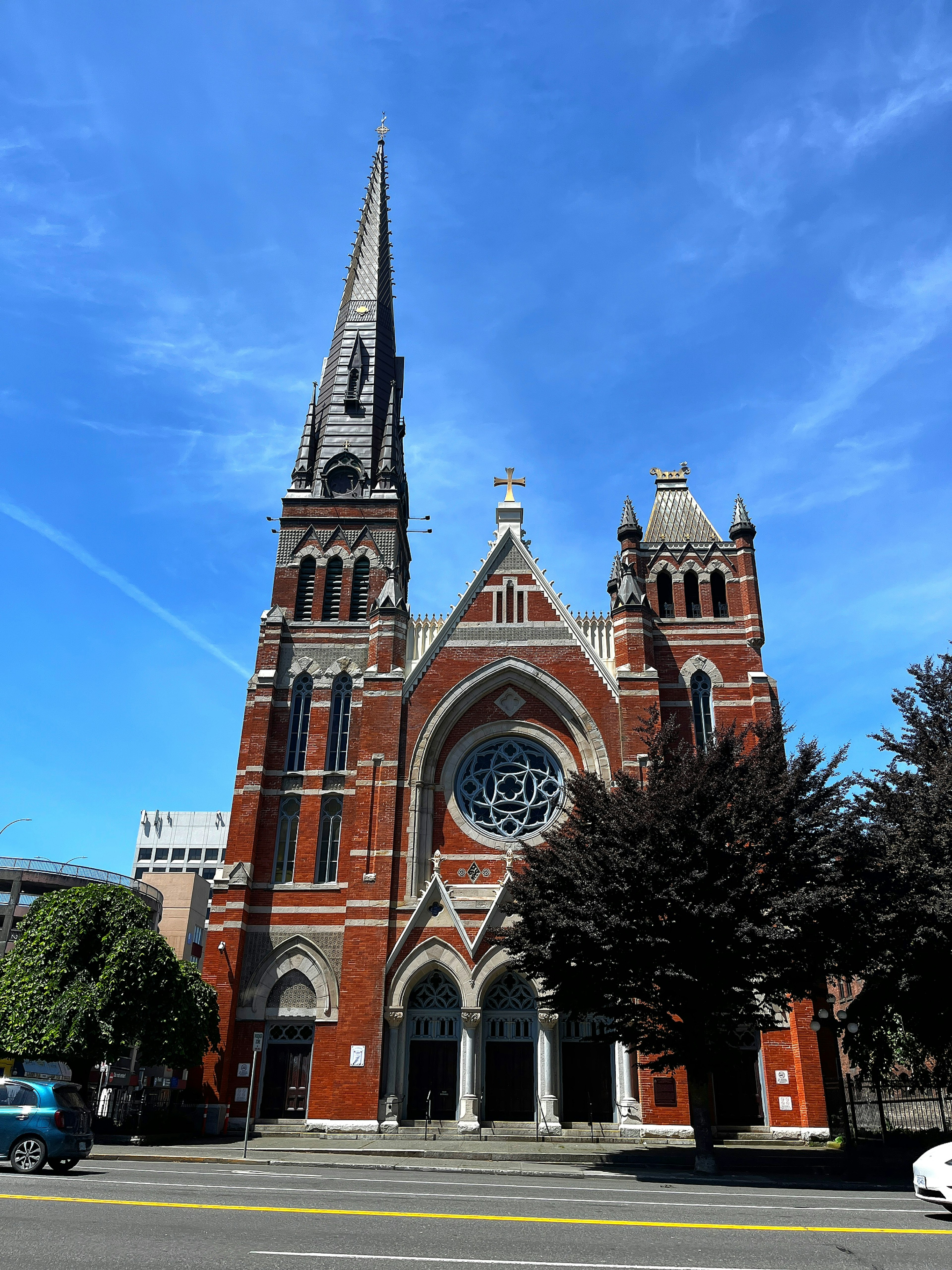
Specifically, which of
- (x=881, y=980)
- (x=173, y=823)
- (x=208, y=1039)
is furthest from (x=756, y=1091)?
(x=173, y=823)

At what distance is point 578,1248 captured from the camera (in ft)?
30.6

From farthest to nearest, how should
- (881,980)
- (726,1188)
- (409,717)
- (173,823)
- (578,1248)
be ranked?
(173,823), (409,717), (881,980), (726,1188), (578,1248)

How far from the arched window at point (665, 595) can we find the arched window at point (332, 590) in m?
12.2

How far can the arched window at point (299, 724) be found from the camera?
112 feet

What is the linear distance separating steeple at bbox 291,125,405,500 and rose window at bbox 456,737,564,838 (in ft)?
41.0

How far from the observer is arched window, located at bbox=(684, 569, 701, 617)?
3588 centimetres

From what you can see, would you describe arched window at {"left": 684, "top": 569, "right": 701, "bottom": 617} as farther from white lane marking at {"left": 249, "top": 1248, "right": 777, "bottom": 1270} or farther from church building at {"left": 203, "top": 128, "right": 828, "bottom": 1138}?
white lane marking at {"left": 249, "top": 1248, "right": 777, "bottom": 1270}

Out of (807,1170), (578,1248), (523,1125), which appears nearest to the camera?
(578,1248)

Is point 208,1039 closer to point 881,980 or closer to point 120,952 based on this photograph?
point 120,952

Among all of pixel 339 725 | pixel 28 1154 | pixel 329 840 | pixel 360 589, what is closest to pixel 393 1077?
pixel 329 840

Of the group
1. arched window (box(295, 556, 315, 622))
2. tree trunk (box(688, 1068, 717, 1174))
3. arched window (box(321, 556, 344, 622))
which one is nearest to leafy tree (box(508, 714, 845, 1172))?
tree trunk (box(688, 1068, 717, 1174))

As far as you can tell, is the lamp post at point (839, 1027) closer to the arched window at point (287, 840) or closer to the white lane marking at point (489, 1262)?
the white lane marking at point (489, 1262)

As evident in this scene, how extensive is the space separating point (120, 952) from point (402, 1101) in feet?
31.1

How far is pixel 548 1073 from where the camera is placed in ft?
91.7
